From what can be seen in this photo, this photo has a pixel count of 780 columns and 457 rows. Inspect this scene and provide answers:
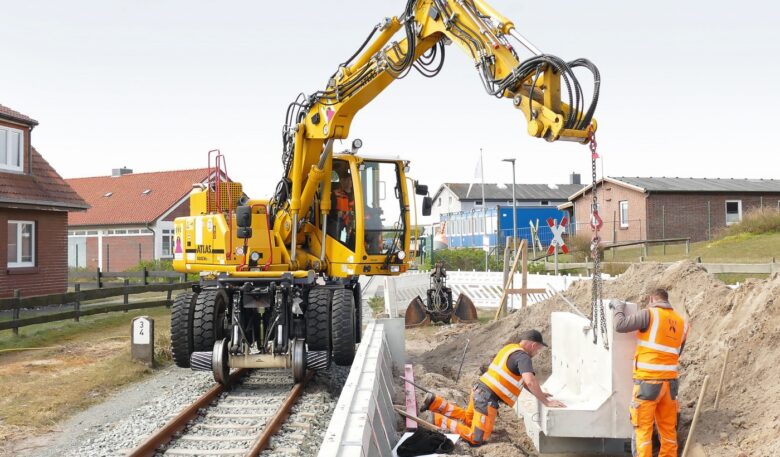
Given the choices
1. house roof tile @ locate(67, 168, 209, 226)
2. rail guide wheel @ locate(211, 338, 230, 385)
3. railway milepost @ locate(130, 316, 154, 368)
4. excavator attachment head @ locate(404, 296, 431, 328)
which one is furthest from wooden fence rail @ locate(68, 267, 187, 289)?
rail guide wheel @ locate(211, 338, 230, 385)

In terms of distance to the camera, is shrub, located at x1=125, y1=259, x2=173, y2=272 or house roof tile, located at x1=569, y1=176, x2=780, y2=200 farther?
shrub, located at x1=125, y1=259, x2=173, y2=272

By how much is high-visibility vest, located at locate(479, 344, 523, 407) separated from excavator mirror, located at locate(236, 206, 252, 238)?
4.41 m

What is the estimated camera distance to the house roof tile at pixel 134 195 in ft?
139

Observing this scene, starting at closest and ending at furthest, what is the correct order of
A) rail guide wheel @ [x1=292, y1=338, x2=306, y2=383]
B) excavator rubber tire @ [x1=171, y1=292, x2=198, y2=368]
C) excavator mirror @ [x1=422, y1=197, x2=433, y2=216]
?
rail guide wheel @ [x1=292, y1=338, x2=306, y2=383] → excavator rubber tire @ [x1=171, y1=292, x2=198, y2=368] → excavator mirror @ [x1=422, y1=197, x2=433, y2=216]

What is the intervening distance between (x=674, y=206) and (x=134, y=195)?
30.2 metres

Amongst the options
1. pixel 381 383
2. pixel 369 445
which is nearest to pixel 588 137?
pixel 381 383

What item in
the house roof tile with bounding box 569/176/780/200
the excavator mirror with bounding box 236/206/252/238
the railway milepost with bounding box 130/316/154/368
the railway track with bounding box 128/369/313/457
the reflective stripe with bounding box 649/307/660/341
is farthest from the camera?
the house roof tile with bounding box 569/176/780/200

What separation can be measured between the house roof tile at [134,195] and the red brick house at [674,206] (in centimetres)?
2305

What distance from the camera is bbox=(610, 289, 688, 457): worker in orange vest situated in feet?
21.5

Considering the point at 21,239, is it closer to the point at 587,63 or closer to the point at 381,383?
the point at 381,383

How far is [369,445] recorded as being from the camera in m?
5.00

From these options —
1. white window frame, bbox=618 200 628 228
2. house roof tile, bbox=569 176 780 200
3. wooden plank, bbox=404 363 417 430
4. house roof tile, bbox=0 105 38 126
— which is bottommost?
wooden plank, bbox=404 363 417 430

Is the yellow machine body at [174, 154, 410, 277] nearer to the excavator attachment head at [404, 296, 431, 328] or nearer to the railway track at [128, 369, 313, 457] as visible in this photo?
the railway track at [128, 369, 313, 457]

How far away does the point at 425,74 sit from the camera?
33.9ft
